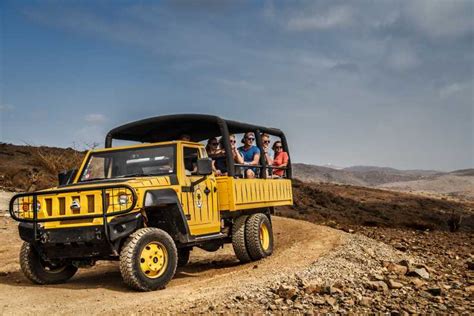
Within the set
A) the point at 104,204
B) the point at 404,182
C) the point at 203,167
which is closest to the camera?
the point at 104,204

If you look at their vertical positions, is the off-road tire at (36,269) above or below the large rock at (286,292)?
above

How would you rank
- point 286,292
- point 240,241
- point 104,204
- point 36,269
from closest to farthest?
1. point 286,292
2. point 104,204
3. point 36,269
4. point 240,241

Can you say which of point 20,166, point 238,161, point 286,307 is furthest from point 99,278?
point 20,166

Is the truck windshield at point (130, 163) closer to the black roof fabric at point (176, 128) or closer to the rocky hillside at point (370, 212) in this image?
the black roof fabric at point (176, 128)

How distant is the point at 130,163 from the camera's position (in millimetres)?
8609

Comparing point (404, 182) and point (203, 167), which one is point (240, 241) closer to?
point (203, 167)

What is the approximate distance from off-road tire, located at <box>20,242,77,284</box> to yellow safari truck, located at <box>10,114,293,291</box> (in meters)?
0.01

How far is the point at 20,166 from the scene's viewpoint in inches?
846

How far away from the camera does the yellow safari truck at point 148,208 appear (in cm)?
719

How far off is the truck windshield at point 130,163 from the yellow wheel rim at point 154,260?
52.8 inches

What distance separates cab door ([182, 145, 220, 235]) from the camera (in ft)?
27.2

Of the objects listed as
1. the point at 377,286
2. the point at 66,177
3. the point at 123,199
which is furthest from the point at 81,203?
Answer: the point at 377,286

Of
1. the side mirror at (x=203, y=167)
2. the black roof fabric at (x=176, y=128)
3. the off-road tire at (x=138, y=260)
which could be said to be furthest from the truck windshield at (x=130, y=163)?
the off-road tire at (x=138, y=260)

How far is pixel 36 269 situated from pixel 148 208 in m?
1.93
